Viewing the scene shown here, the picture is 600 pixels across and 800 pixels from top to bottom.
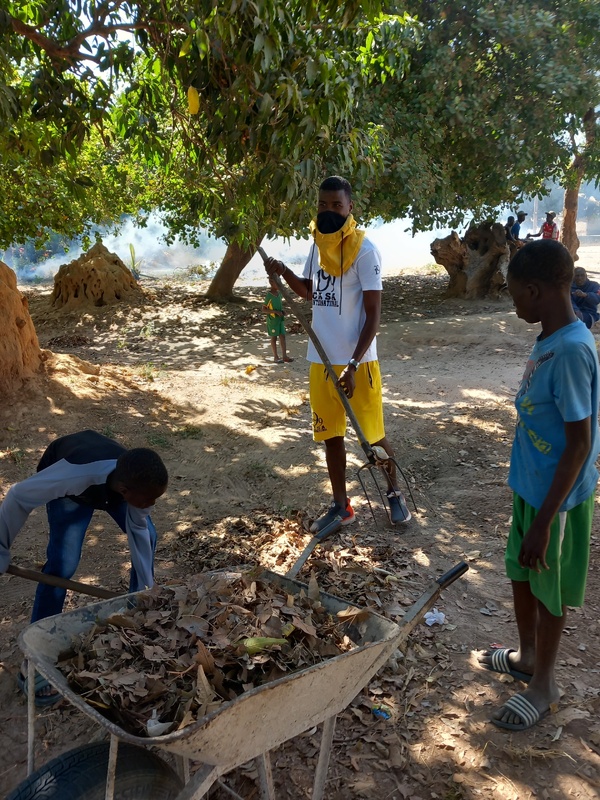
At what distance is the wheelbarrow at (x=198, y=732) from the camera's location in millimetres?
1669

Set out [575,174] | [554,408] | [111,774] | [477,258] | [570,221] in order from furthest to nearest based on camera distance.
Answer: [570,221]
[477,258]
[575,174]
[554,408]
[111,774]

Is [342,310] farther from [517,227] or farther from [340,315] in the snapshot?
[517,227]

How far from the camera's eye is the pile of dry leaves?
1835 mm

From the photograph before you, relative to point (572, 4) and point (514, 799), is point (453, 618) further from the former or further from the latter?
point (572, 4)

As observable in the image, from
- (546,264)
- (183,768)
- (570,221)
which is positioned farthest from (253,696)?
(570,221)

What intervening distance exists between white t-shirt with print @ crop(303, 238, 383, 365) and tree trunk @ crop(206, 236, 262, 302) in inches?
419

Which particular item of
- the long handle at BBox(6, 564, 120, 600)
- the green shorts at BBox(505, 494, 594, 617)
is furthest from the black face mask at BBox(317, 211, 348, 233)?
the long handle at BBox(6, 564, 120, 600)

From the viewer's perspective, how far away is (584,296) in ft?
26.5

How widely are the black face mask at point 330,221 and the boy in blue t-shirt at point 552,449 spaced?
5.25ft

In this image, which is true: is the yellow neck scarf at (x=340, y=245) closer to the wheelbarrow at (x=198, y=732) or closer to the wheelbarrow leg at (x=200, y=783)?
the wheelbarrow at (x=198, y=732)

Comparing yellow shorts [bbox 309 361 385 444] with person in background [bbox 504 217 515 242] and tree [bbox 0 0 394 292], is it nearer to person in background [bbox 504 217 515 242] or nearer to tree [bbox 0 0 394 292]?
tree [bbox 0 0 394 292]

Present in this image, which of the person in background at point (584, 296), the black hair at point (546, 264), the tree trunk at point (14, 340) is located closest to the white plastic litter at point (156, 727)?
the black hair at point (546, 264)

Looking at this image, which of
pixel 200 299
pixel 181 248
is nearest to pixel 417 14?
pixel 200 299

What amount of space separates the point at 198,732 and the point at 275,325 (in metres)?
8.26
